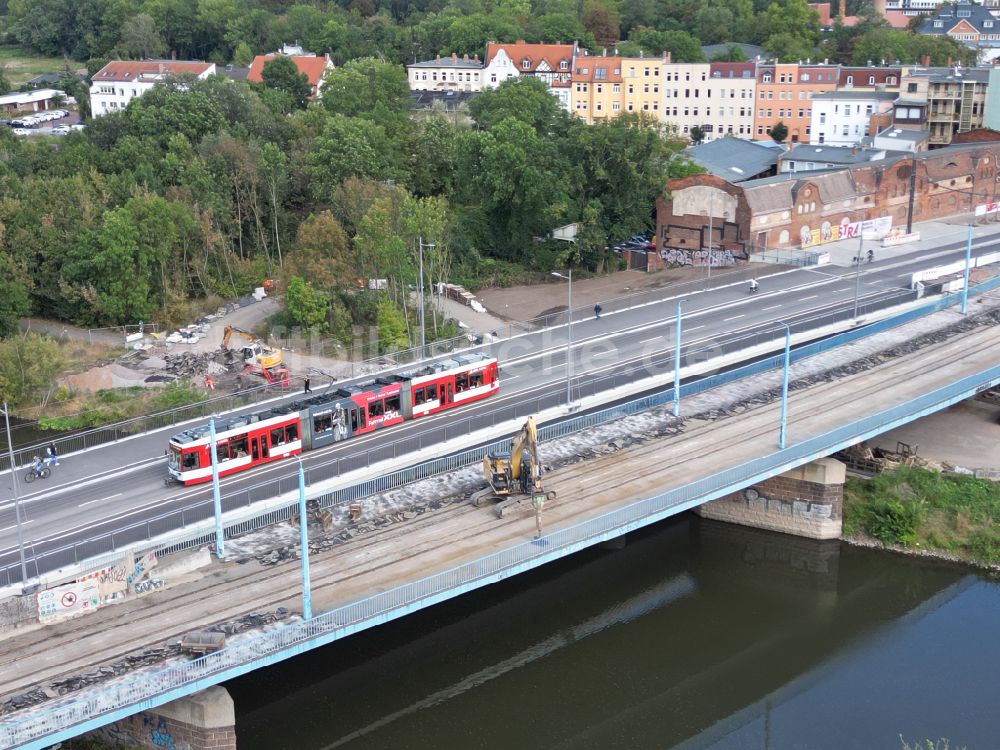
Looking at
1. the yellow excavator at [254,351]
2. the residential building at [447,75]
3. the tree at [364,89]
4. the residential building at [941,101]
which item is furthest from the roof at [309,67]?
the yellow excavator at [254,351]

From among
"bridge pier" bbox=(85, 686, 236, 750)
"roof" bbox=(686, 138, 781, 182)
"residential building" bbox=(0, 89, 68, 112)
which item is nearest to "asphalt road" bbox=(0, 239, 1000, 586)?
"bridge pier" bbox=(85, 686, 236, 750)

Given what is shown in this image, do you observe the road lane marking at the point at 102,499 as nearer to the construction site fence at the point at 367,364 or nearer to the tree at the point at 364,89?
the construction site fence at the point at 367,364

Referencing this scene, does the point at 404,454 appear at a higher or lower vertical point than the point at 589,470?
higher

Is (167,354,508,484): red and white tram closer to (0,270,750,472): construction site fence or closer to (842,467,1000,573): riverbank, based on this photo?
(0,270,750,472): construction site fence

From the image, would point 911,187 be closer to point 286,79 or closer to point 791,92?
point 791,92

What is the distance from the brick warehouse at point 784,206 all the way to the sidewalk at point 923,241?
1210 millimetres

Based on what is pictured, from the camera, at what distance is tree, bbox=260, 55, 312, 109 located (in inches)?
4279

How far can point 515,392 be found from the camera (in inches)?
2160

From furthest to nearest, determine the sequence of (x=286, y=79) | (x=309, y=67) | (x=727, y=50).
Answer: (x=727, y=50)
(x=309, y=67)
(x=286, y=79)

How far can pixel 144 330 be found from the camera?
2820 inches

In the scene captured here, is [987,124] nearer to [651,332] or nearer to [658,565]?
[651,332]

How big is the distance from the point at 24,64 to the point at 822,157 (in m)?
114

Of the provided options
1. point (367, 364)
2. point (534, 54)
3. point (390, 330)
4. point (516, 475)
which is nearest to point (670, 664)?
point (516, 475)

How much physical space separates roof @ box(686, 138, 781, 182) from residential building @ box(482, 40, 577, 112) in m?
28.4
